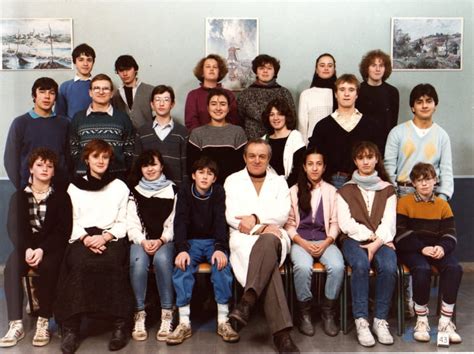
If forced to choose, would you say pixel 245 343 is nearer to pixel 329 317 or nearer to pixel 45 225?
pixel 329 317

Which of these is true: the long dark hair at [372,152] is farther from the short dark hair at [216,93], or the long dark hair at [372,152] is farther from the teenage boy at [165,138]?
the teenage boy at [165,138]

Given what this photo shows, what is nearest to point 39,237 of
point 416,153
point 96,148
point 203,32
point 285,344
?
point 96,148

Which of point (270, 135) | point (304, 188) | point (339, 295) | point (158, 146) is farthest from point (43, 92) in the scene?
point (339, 295)

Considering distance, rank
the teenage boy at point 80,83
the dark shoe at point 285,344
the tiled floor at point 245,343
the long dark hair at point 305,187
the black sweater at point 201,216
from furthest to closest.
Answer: the teenage boy at point 80,83 → the long dark hair at point 305,187 → the black sweater at point 201,216 → the tiled floor at point 245,343 → the dark shoe at point 285,344

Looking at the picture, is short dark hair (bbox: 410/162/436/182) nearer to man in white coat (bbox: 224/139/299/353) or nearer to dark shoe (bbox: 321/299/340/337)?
man in white coat (bbox: 224/139/299/353)

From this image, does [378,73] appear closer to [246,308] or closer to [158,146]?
[158,146]

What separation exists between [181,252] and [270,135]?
3.42 ft

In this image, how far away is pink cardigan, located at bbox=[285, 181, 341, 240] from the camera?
3365mm

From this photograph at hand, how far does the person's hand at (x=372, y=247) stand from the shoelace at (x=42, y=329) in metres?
1.86

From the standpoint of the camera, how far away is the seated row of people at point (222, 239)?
9.81 ft

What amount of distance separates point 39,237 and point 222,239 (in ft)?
3.47

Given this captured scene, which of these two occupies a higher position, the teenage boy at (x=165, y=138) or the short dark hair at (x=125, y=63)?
the short dark hair at (x=125, y=63)

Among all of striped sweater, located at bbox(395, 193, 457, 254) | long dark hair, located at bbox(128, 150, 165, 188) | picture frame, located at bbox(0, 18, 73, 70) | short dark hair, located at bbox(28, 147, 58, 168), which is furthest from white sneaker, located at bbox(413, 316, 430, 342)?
picture frame, located at bbox(0, 18, 73, 70)

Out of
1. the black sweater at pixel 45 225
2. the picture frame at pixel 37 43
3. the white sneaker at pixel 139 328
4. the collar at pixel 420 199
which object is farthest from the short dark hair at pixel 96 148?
the collar at pixel 420 199
